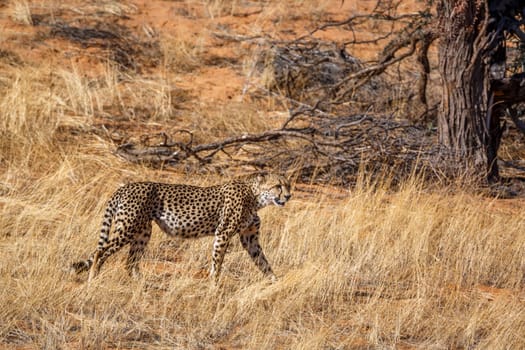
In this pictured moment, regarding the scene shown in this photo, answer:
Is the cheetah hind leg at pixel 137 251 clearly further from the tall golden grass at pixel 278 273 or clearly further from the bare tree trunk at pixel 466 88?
the bare tree trunk at pixel 466 88

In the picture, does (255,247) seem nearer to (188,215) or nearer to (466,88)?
(188,215)

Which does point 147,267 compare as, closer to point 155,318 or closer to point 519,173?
point 155,318

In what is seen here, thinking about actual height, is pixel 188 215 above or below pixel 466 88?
below

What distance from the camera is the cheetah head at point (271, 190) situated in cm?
679

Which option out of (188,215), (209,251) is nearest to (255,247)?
(188,215)

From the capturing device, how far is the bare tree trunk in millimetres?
9516

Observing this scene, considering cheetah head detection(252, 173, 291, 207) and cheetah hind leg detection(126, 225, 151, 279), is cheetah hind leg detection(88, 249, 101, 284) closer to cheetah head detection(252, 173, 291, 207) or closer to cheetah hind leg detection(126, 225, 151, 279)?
cheetah hind leg detection(126, 225, 151, 279)

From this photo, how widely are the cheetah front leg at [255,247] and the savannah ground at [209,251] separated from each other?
96 mm

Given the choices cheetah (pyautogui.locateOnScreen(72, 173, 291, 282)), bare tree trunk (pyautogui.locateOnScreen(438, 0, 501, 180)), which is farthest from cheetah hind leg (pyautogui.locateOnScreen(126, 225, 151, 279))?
bare tree trunk (pyautogui.locateOnScreen(438, 0, 501, 180))

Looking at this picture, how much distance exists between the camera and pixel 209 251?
745 centimetres

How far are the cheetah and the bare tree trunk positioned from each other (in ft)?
11.4

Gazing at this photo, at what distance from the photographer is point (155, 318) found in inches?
226

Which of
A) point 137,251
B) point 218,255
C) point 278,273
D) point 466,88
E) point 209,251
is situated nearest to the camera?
point 218,255

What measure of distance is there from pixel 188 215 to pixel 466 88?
4.26 metres
